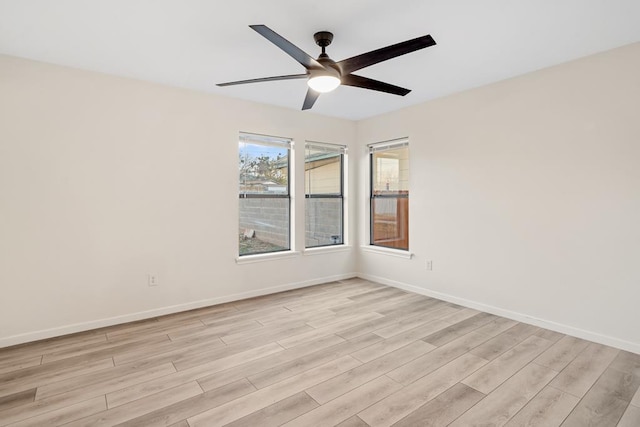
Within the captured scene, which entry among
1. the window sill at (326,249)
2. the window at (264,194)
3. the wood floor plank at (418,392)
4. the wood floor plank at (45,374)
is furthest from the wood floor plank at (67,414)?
the window sill at (326,249)

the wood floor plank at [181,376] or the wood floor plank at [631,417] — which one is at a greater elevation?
the wood floor plank at [181,376]

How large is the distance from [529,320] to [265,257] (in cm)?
304

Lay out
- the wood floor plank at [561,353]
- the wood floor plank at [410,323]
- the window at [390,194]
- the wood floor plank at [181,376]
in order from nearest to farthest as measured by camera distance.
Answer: the wood floor plank at [181,376] < the wood floor plank at [561,353] < the wood floor plank at [410,323] < the window at [390,194]

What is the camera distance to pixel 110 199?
3334 mm

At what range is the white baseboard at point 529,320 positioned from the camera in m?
2.83

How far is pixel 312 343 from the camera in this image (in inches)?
115

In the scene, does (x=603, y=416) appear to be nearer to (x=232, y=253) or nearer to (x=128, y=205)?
(x=232, y=253)

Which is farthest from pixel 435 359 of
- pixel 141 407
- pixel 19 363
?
pixel 19 363

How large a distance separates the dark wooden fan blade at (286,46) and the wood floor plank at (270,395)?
2193 millimetres

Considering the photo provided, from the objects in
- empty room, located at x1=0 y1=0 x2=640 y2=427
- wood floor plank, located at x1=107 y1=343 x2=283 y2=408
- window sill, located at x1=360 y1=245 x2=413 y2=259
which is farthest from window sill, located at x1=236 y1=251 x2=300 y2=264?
wood floor plank, located at x1=107 y1=343 x2=283 y2=408

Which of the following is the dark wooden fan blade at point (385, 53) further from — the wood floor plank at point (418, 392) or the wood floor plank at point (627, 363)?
the wood floor plank at point (627, 363)

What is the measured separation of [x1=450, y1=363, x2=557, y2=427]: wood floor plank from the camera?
1.93 metres

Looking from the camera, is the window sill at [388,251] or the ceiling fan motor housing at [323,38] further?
the window sill at [388,251]

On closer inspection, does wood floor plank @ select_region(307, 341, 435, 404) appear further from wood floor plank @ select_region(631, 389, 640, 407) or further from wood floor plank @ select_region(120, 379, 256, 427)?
wood floor plank @ select_region(631, 389, 640, 407)
